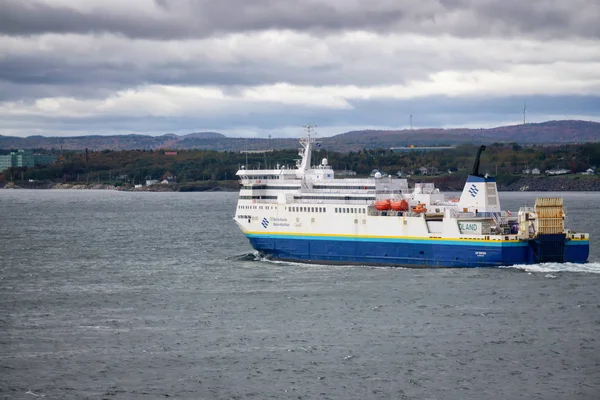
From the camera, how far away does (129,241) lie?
3142 inches

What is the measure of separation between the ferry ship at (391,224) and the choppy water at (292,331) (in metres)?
1.40

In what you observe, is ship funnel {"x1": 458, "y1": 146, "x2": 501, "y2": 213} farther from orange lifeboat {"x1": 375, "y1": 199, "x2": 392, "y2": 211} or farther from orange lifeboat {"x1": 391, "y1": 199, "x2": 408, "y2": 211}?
orange lifeboat {"x1": 375, "y1": 199, "x2": 392, "y2": 211}

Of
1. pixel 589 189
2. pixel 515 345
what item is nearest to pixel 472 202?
pixel 515 345

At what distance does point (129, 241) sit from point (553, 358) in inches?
2010

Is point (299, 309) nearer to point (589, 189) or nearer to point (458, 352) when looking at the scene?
point (458, 352)

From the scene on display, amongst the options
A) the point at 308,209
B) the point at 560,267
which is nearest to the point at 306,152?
the point at 308,209

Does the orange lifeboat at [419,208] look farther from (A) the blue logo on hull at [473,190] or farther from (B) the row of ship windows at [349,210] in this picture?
(B) the row of ship windows at [349,210]

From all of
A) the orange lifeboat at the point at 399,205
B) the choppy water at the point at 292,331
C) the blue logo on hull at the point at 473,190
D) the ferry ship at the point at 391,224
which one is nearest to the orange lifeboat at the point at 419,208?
the ferry ship at the point at 391,224

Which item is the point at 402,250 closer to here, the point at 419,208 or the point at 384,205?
the point at 419,208

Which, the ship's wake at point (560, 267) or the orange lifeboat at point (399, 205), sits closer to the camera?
the ship's wake at point (560, 267)

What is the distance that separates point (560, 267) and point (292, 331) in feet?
66.3

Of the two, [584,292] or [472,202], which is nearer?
[584,292]

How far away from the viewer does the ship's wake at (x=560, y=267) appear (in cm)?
5238

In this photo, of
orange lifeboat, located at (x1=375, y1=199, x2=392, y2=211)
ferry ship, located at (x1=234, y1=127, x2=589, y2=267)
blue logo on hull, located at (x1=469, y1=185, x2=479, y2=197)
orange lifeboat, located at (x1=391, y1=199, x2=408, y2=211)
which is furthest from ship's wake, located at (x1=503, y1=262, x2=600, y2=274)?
orange lifeboat, located at (x1=375, y1=199, x2=392, y2=211)
